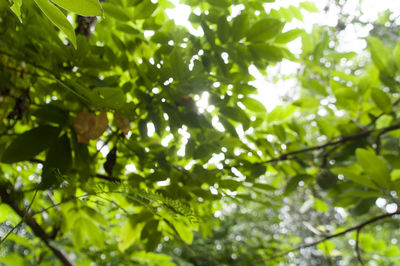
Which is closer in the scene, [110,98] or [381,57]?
[110,98]

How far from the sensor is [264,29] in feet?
2.53

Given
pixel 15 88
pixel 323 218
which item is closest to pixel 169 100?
pixel 15 88

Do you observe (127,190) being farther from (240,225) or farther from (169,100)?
(240,225)

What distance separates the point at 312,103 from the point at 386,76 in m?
0.24

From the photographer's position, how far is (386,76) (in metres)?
0.96

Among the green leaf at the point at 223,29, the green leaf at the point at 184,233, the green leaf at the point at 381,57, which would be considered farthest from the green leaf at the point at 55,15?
the green leaf at the point at 381,57

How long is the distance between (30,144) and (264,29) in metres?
0.62

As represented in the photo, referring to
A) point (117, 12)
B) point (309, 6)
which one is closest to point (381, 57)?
Result: point (309, 6)

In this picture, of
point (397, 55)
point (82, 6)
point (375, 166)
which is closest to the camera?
point (82, 6)

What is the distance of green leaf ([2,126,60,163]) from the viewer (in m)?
0.65

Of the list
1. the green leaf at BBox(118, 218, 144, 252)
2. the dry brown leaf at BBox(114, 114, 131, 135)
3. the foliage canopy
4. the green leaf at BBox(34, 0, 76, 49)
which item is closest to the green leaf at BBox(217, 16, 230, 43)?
the foliage canopy

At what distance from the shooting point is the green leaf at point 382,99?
93 cm

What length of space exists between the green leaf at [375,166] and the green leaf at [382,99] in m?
0.23

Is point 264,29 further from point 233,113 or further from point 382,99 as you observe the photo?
point 382,99
